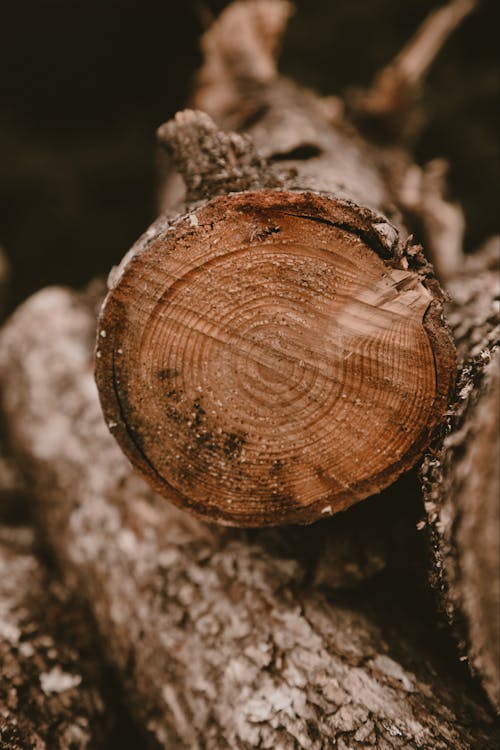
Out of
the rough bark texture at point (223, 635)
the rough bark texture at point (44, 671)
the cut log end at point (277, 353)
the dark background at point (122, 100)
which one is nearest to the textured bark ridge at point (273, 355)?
the cut log end at point (277, 353)

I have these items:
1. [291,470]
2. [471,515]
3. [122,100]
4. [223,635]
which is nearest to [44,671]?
[223,635]

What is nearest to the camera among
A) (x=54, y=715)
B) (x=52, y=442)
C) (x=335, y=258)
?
(x=335, y=258)

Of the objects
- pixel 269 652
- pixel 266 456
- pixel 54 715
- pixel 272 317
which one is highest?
pixel 272 317

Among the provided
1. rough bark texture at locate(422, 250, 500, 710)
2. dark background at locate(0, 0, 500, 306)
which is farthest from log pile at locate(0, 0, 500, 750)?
dark background at locate(0, 0, 500, 306)

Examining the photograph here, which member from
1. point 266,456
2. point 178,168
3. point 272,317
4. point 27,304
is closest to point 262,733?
point 266,456

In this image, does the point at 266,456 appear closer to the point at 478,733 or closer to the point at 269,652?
the point at 269,652

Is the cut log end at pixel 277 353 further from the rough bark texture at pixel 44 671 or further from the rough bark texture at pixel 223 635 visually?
the rough bark texture at pixel 44 671

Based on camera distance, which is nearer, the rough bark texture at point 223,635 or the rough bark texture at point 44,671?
the rough bark texture at point 223,635
